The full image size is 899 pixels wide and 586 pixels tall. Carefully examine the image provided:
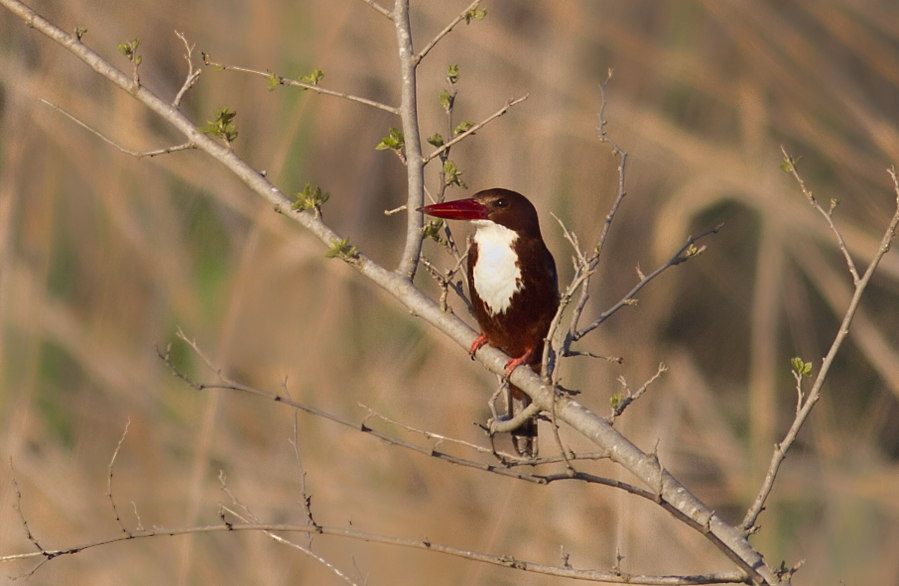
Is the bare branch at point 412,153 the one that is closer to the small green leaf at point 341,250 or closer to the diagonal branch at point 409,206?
the diagonal branch at point 409,206

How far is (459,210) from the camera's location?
2.50 m

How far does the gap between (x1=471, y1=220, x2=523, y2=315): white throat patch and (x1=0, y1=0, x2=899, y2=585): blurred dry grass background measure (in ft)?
3.72

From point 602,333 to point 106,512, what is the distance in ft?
7.63

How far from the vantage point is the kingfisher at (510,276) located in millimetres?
2766

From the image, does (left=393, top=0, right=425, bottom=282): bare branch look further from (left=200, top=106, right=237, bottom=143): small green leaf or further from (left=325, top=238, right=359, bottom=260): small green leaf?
(left=200, top=106, right=237, bottom=143): small green leaf

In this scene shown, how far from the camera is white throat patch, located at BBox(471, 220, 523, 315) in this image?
278 centimetres

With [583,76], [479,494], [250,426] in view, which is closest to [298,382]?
[250,426]

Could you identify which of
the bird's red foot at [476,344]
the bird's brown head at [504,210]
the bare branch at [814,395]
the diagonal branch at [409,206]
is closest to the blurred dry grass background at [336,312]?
the bird's brown head at [504,210]

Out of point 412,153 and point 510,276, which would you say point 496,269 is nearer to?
point 510,276

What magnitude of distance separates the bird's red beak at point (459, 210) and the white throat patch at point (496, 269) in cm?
5

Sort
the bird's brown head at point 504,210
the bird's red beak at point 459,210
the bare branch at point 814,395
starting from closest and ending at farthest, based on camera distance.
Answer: the bare branch at point 814,395 → the bird's red beak at point 459,210 → the bird's brown head at point 504,210

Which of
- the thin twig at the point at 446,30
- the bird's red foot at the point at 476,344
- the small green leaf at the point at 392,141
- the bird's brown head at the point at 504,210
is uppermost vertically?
the bird's brown head at the point at 504,210

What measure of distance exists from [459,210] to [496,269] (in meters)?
0.36

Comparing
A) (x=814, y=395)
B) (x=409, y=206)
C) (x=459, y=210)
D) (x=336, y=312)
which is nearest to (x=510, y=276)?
(x=459, y=210)
